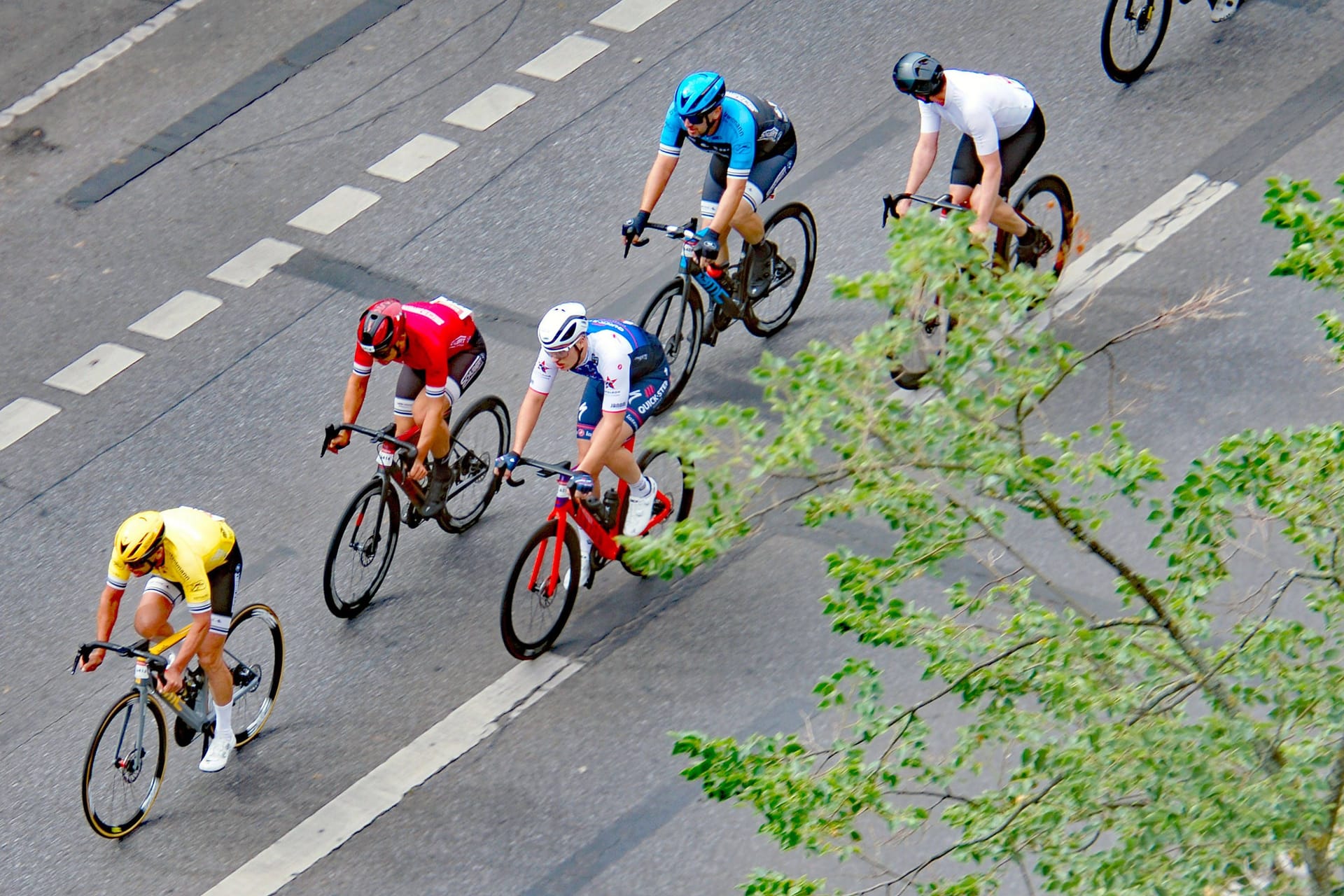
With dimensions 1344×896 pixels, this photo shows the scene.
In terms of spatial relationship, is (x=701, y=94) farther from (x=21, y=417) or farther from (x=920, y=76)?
(x=21, y=417)

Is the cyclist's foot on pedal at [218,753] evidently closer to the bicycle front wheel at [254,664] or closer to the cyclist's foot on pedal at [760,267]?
the bicycle front wheel at [254,664]

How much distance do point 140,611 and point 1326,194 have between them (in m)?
8.39

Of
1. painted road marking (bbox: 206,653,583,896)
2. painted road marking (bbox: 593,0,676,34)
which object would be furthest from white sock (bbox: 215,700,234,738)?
painted road marking (bbox: 593,0,676,34)

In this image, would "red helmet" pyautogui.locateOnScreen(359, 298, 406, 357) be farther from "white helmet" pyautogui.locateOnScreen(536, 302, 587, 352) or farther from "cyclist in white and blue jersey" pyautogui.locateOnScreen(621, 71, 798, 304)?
"cyclist in white and blue jersey" pyautogui.locateOnScreen(621, 71, 798, 304)

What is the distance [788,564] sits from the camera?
10336 mm

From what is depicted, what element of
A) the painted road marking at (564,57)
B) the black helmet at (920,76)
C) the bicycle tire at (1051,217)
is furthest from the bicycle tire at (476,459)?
the painted road marking at (564,57)

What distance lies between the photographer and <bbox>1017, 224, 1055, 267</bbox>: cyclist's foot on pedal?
11.4 metres

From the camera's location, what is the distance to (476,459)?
10.6 meters

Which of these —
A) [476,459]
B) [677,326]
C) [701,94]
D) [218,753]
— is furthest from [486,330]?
[218,753]

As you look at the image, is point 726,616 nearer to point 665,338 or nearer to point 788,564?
point 788,564

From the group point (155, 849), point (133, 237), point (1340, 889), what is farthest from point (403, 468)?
point (1340, 889)

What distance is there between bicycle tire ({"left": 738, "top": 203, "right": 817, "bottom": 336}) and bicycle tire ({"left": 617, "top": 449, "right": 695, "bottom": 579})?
4.46 ft

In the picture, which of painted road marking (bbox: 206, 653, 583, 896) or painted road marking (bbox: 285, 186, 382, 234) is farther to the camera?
painted road marking (bbox: 285, 186, 382, 234)

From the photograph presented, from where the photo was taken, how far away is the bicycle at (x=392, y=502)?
390 inches
